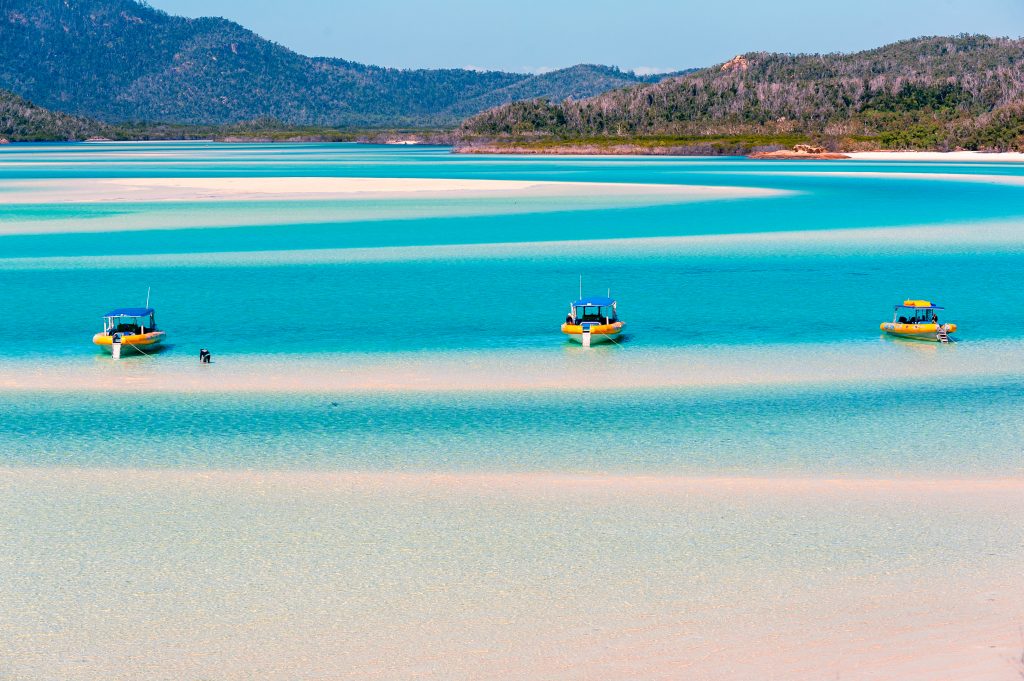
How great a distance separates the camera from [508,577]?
17594 mm

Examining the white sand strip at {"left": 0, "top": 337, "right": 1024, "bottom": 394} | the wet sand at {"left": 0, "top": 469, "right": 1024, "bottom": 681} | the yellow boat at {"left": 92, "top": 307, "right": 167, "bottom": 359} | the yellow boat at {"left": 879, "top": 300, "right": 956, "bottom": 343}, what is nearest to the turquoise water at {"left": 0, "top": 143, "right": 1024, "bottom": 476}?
the white sand strip at {"left": 0, "top": 337, "right": 1024, "bottom": 394}

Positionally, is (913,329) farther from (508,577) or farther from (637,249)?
(637,249)

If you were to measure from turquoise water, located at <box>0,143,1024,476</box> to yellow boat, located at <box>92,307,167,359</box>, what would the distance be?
2.77ft

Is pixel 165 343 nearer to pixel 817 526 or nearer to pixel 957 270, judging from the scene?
pixel 817 526

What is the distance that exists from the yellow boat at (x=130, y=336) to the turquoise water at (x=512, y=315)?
85 centimetres

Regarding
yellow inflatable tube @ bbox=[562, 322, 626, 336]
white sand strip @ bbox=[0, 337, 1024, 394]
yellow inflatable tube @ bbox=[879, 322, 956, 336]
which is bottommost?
white sand strip @ bbox=[0, 337, 1024, 394]

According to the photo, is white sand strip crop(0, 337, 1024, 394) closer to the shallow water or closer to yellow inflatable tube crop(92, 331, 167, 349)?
the shallow water

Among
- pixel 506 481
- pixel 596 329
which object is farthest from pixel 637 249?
pixel 506 481

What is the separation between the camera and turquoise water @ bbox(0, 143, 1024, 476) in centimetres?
2542

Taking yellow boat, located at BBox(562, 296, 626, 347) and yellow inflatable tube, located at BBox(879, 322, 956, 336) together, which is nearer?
yellow boat, located at BBox(562, 296, 626, 347)

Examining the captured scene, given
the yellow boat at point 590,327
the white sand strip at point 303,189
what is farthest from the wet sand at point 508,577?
the white sand strip at point 303,189

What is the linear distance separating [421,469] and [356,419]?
4.72 m

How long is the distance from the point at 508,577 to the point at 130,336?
21.5 m

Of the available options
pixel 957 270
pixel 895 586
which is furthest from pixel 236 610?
pixel 957 270
